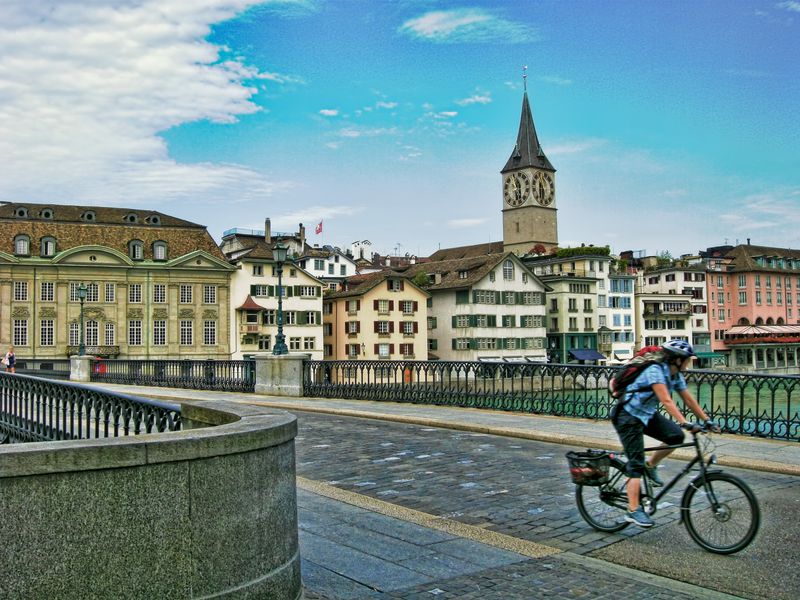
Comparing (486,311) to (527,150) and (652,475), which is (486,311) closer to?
(527,150)

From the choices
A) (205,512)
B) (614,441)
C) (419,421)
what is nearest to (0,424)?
(419,421)

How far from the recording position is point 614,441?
12781mm

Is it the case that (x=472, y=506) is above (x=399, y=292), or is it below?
below

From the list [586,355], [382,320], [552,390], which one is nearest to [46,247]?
[382,320]

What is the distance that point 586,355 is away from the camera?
294 ft

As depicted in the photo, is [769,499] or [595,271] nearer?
[769,499]

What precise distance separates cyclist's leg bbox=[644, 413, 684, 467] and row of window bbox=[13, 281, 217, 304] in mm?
63322

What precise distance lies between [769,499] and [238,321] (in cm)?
7062

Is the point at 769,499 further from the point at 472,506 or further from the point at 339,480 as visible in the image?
the point at 339,480

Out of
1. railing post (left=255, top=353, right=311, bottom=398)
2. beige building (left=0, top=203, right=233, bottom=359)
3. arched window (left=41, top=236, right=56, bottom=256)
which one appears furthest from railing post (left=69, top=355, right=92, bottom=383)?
arched window (left=41, top=236, right=56, bottom=256)

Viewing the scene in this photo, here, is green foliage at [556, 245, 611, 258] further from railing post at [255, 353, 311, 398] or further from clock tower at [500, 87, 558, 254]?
railing post at [255, 353, 311, 398]

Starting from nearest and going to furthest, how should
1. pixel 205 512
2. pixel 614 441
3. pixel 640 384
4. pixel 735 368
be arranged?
pixel 205 512 < pixel 640 384 < pixel 614 441 < pixel 735 368

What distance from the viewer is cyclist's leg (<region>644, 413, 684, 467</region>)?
6.82m

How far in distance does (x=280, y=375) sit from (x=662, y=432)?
60.8 ft
